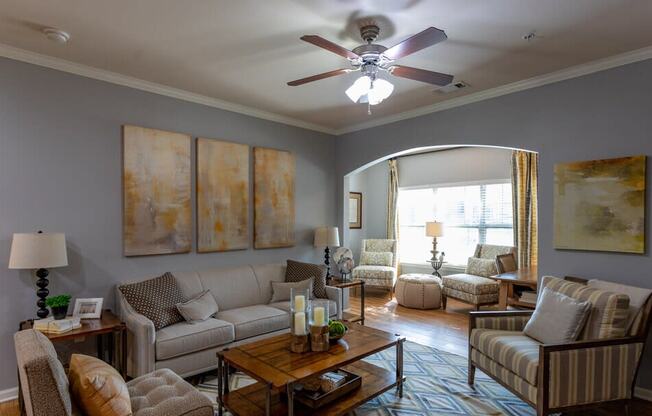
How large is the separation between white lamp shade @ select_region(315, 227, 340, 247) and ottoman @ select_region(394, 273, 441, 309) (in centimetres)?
154

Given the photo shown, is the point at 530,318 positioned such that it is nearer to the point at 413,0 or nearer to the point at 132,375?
the point at 413,0

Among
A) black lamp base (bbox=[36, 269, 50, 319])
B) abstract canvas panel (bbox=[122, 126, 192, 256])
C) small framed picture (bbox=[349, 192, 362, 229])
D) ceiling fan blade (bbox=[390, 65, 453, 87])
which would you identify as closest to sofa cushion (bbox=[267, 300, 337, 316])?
abstract canvas panel (bbox=[122, 126, 192, 256])

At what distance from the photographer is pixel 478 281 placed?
5148 millimetres

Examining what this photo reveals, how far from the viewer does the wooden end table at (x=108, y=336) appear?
2.65 m

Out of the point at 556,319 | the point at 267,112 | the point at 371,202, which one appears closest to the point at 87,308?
the point at 267,112

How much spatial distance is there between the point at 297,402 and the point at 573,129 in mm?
3275

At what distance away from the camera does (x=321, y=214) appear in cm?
532

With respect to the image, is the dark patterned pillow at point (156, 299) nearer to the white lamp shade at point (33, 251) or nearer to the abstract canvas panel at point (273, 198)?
the white lamp shade at point (33, 251)

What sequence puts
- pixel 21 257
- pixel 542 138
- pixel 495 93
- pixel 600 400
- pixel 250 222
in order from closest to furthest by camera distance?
pixel 600 400 → pixel 21 257 → pixel 542 138 → pixel 495 93 → pixel 250 222

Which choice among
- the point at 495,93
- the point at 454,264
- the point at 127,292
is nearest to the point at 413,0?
the point at 495,93

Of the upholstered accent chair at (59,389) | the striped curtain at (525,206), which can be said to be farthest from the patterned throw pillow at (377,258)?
the upholstered accent chair at (59,389)

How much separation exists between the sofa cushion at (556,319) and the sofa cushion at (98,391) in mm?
2702

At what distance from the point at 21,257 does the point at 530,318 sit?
397 centimetres

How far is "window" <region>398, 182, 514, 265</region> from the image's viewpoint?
235 inches
